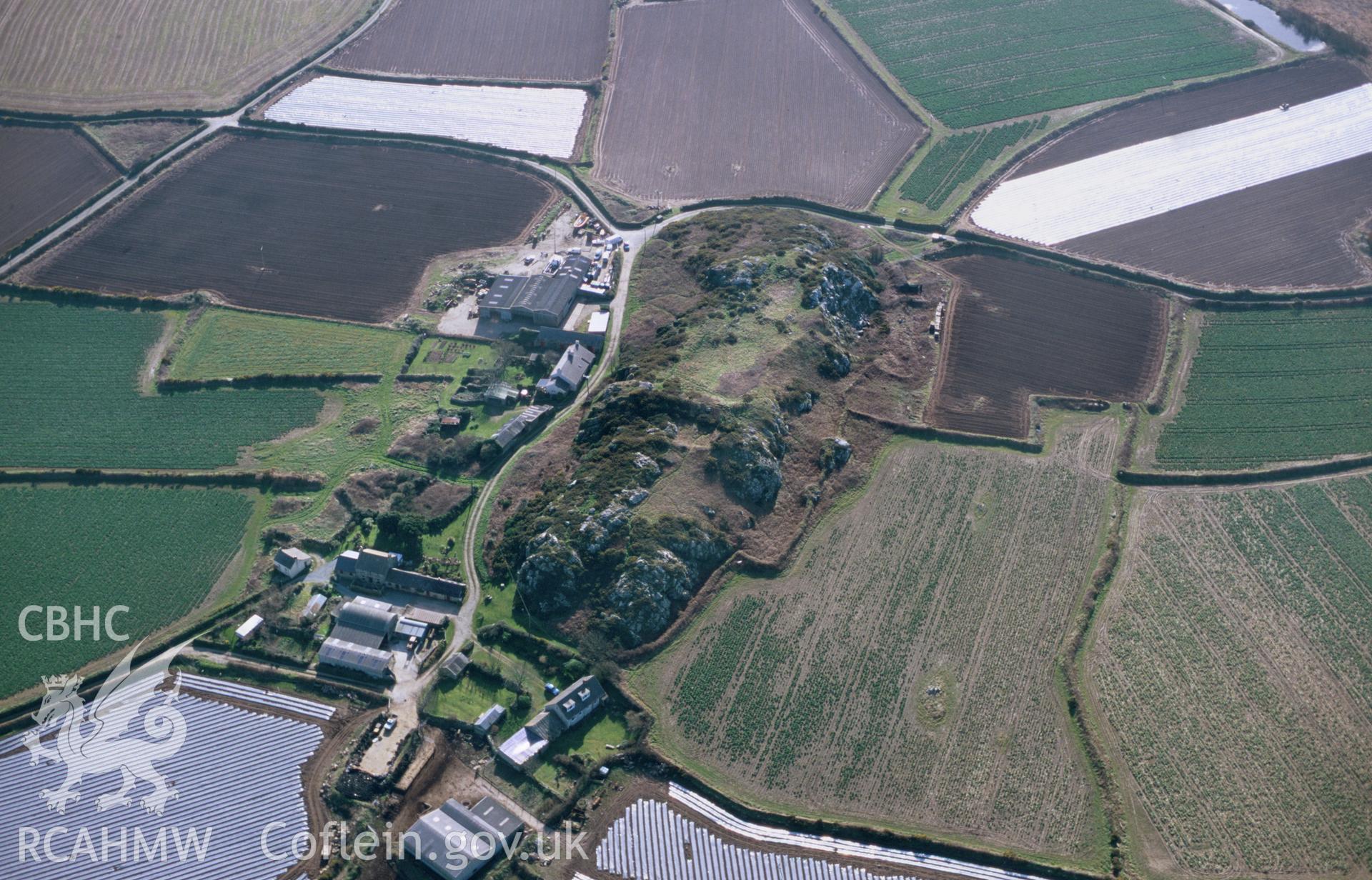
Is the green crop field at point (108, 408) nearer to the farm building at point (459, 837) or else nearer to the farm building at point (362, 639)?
the farm building at point (362, 639)

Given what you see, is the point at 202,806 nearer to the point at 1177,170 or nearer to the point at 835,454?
the point at 835,454

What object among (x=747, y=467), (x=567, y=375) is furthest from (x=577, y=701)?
(x=567, y=375)

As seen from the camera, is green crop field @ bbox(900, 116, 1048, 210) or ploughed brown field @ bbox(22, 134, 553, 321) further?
green crop field @ bbox(900, 116, 1048, 210)

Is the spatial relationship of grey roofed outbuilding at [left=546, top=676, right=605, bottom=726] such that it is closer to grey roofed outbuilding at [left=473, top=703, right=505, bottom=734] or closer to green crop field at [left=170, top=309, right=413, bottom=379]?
grey roofed outbuilding at [left=473, top=703, right=505, bottom=734]

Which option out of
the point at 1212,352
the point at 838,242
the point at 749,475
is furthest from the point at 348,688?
the point at 1212,352

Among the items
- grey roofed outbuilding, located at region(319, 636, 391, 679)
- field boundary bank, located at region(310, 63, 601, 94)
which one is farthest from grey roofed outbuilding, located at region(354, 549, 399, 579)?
field boundary bank, located at region(310, 63, 601, 94)

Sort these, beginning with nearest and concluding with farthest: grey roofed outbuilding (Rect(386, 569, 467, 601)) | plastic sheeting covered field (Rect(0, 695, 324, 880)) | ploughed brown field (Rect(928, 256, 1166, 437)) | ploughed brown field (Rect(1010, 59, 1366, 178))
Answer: plastic sheeting covered field (Rect(0, 695, 324, 880)) → grey roofed outbuilding (Rect(386, 569, 467, 601)) → ploughed brown field (Rect(928, 256, 1166, 437)) → ploughed brown field (Rect(1010, 59, 1366, 178))
